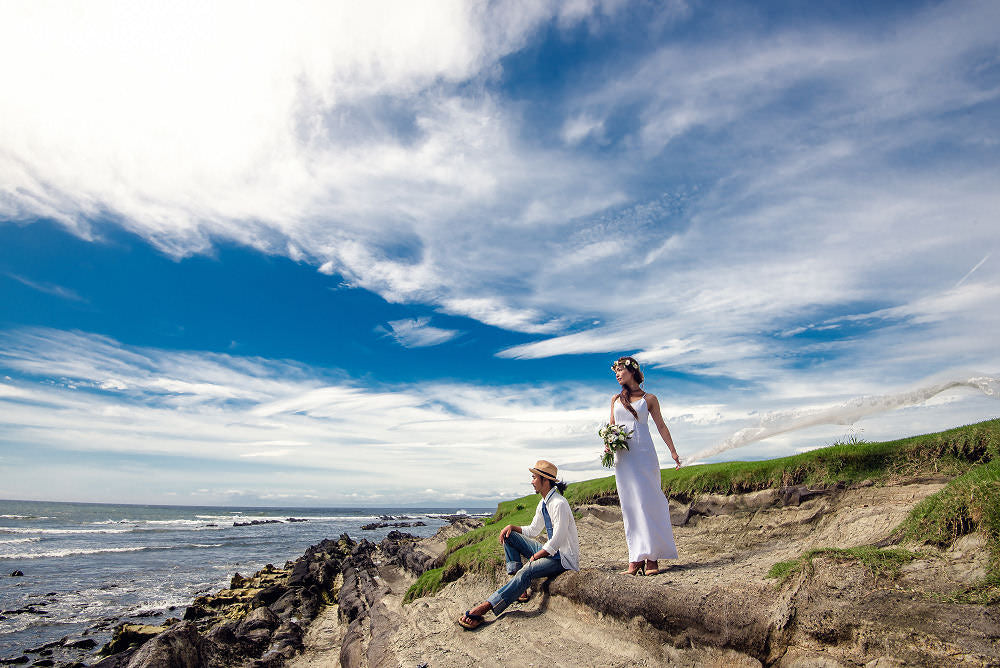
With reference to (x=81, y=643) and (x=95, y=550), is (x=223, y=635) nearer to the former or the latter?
(x=81, y=643)

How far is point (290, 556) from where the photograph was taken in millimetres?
34250

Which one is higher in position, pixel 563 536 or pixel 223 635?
pixel 563 536

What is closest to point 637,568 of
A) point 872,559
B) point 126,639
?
point 872,559

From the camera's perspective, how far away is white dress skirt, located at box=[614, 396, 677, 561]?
7.12 meters

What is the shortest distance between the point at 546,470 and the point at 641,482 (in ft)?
4.58

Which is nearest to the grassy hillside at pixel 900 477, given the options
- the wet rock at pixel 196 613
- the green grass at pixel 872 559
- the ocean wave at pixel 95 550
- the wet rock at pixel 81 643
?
the green grass at pixel 872 559

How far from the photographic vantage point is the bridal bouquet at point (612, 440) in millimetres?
7461

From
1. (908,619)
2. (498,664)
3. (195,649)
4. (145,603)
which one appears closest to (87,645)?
(145,603)

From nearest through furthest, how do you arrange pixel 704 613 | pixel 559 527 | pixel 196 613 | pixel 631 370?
pixel 704 613, pixel 559 527, pixel 631 370, pixel 196 613

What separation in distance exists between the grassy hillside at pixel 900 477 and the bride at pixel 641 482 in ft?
8.98

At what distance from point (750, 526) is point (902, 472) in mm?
2644

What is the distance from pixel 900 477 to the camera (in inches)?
326

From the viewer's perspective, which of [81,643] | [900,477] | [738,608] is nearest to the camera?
[738,608]

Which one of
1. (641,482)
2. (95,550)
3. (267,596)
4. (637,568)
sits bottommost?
(267,596)
